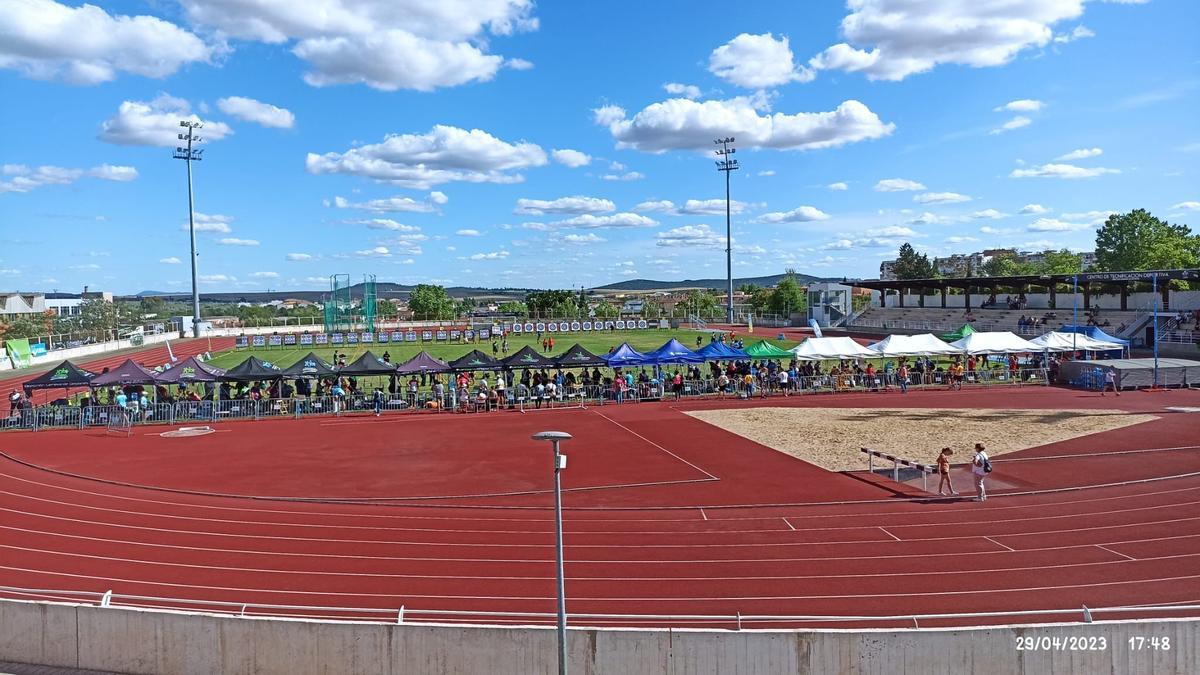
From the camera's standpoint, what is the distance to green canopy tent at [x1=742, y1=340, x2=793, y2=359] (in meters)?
39.3

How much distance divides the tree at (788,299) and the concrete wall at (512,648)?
110 metres

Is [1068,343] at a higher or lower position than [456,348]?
higher

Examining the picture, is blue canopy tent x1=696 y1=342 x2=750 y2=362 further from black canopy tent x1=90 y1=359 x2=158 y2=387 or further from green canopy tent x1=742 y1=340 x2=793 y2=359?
black canopy tent x1=90 y1=359 x2=158 y2=387

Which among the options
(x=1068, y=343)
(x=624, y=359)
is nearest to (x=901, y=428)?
(x=624, y=359)

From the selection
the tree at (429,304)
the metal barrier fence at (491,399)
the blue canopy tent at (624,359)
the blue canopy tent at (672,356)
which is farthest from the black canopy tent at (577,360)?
the tree at (429,304)

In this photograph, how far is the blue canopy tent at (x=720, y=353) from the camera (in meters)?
38.2

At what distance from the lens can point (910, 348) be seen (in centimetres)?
4112

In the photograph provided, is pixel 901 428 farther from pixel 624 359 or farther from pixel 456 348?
pixel 456 348

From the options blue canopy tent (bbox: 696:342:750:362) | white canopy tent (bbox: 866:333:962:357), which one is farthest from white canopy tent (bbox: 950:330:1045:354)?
blue canopy tent (bbox: 696:342:750:362)

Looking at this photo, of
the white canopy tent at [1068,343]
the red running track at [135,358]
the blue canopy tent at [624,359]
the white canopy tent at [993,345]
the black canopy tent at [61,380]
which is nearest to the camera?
the black canopy tent at [61,380]

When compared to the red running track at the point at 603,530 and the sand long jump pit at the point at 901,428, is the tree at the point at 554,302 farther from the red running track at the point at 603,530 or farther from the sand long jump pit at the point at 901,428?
the red running track at the point at 603,530

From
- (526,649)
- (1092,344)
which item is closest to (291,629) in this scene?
(526,649)

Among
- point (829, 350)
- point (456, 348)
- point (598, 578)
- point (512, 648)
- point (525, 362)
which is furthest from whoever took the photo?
point (456, 348)

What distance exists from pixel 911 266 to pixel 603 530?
146m
